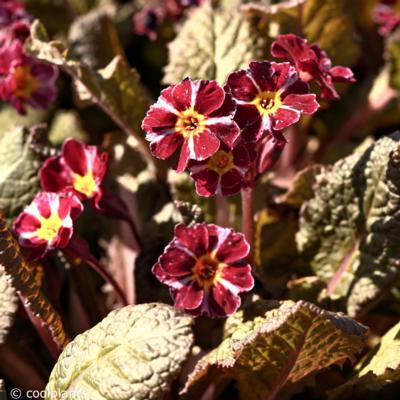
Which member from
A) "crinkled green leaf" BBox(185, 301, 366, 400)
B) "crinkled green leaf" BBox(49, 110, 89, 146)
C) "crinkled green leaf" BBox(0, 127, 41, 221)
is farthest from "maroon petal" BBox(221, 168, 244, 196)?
"crinkled green leaf" BBox(49, 110, 89, 146)

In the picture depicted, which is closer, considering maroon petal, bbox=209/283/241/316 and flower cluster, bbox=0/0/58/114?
maroon petal, bbox=209/283/241/316

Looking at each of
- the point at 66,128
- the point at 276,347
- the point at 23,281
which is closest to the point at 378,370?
the point at 276,347

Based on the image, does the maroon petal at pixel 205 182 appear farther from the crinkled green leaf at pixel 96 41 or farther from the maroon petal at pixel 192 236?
the crinkled green leaf at pixel 96 41

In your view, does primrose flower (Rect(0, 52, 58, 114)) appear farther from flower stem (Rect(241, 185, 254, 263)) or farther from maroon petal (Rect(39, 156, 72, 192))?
flower stem (Rect(241, 185, 254, 263))

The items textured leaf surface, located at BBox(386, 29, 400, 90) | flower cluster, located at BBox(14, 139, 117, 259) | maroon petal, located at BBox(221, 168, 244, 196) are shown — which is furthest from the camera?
textured leaf surface, located at BBox(386, 29, 400, 90)

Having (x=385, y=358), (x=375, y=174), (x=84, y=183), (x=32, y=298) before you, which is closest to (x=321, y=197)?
(x=375, y=174)

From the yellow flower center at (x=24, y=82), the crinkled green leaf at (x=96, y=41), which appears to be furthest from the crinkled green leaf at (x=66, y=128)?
the yellow flower center at (x=24, y=82)
